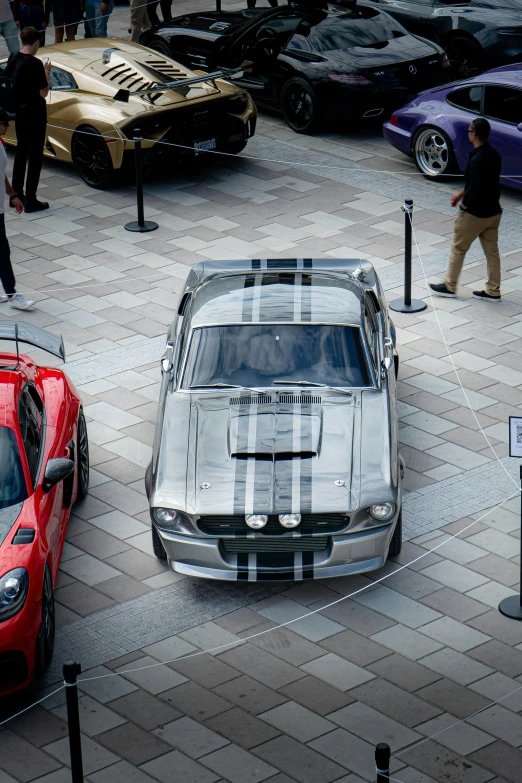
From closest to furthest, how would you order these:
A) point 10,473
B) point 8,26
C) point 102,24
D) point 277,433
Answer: point 10,473 → point 277,433 → point 8,26 → point 102,24

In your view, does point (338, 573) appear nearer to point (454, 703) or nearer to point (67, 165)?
point (454, 703)

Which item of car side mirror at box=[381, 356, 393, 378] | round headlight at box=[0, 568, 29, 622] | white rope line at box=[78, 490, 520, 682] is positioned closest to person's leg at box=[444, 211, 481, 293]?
car side mirror at box=[381, 356, 393, 378]

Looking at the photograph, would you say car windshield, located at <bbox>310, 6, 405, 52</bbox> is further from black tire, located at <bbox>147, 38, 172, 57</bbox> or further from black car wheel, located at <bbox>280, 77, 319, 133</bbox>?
black tire, located at <bbox>147, 38, 172, 57</bbox>

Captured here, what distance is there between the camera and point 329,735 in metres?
6.64

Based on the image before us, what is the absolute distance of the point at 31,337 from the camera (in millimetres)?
8781

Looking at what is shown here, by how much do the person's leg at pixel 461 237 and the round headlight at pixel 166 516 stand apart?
207 inches

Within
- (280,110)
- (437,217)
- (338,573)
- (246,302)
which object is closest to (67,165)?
(280,110)

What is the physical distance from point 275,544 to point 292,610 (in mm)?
472

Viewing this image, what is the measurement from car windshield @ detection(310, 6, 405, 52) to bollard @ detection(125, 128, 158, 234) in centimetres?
466

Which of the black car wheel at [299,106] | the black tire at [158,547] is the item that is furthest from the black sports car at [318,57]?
the black tire at [158,547]

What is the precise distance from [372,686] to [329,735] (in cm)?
52

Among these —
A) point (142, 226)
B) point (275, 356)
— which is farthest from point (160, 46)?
point (275, 356)

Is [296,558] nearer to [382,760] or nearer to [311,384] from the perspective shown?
[311,384]

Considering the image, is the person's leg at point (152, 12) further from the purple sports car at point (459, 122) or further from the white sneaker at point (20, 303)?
the white sneaker at point (20, 303)
